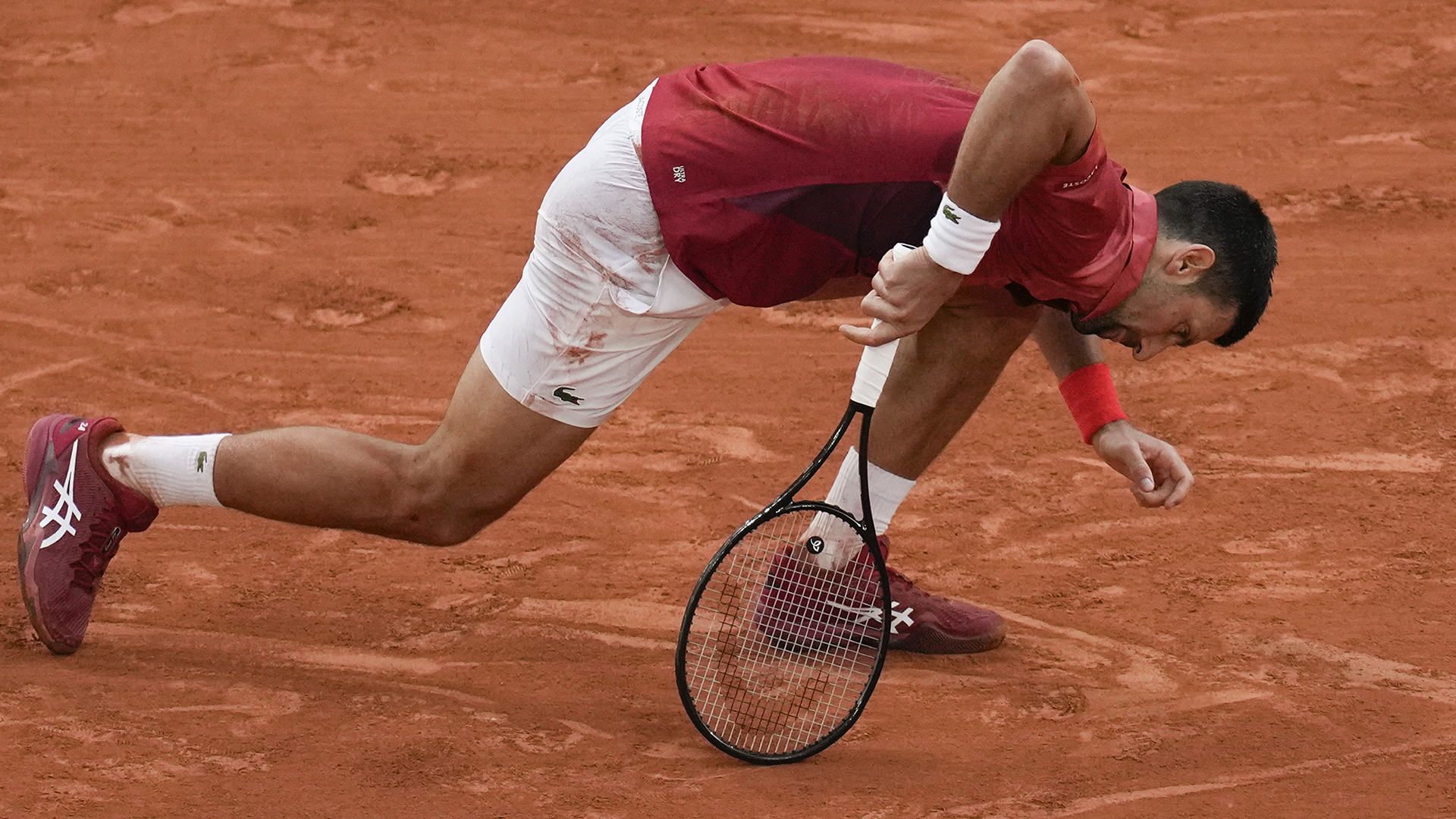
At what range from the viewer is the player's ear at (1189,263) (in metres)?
2.80

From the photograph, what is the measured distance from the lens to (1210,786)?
2.81 meters

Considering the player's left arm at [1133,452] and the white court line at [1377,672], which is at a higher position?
the player's left arm at [1133,452]

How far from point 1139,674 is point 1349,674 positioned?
44cm

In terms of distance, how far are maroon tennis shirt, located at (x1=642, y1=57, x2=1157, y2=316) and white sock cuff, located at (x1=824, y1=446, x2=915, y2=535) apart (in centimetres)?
61

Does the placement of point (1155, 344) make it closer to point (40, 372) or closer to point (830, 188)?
A: point (830, 188)

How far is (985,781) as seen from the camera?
282 centimetres

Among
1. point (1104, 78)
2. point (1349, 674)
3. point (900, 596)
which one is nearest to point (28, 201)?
point (900, 596)

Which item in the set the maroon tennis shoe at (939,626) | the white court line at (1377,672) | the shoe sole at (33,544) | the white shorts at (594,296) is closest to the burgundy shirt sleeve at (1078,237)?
the white shorts at (594,296)

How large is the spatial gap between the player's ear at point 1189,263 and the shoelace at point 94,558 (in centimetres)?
220

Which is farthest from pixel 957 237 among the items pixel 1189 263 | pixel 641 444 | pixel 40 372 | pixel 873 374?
pixel 40 372

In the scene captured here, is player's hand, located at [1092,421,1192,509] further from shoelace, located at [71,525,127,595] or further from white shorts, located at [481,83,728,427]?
shoelace, located at [71,525,127,595]

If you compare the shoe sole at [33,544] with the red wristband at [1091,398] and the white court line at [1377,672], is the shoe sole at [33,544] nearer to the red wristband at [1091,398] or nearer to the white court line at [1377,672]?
the red wristband at [1091,398]

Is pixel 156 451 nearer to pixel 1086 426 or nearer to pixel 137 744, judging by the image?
pixel 137 744

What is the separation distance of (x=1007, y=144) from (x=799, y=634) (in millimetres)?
1151
